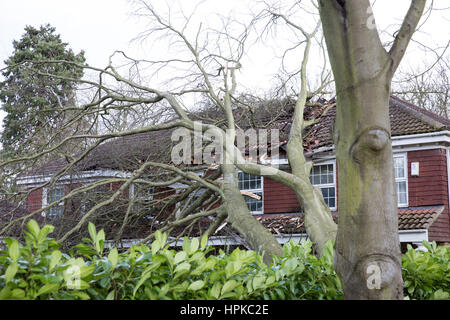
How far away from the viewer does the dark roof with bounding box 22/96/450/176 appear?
16.0 m

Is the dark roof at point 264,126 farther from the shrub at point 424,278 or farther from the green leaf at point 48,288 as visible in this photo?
the green leaf at point 48,288

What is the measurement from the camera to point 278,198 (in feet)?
62.7

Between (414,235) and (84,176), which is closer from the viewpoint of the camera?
(414,235)

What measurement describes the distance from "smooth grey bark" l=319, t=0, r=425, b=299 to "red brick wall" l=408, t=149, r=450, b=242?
1278 centimetres

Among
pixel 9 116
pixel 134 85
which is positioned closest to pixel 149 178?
pixel 134 85

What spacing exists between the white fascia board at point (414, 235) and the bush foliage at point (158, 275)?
10998 millimetres

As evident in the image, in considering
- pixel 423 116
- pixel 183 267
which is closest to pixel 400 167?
pixel 423 116

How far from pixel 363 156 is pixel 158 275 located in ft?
5.82

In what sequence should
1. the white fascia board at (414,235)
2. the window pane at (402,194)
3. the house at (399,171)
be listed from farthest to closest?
1. the window pane at (402,194)
2. the house at (399,171)
3. the white fascia board at (414,235)

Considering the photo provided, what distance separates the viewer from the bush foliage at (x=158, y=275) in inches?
118

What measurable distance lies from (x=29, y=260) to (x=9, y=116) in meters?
32.5

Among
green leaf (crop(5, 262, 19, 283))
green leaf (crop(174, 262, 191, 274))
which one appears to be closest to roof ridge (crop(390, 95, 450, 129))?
green leaf (crop(174, 262, 191, 274))

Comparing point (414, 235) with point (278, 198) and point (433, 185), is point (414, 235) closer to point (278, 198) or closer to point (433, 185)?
point (433, 185)

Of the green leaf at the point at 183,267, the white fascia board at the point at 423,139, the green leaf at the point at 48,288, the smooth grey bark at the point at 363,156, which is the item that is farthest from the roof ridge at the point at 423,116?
the green leaf at the point at 48,288
